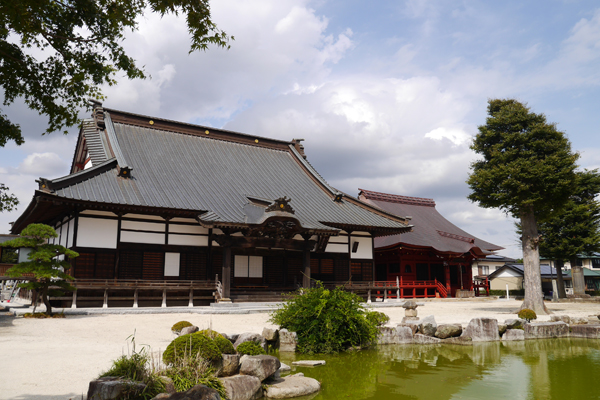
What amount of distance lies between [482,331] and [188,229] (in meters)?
13.8

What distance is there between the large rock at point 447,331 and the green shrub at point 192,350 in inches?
294

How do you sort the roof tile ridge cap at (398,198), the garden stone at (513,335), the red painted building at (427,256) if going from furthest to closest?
1. the roof tile ridge cap at (398,198)
2. the red painted building at (427,256)
3. the garden stone at (513,335)

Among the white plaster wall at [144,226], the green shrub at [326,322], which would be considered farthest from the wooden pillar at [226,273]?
the green shrub at [326,322]

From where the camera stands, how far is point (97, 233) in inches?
747

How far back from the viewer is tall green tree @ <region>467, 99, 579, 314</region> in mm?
18953

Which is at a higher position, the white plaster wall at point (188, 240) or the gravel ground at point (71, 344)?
the white plaster wall at point (188, 240)

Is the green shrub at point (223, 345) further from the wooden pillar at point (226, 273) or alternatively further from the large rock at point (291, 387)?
the wooden pillar at point (226, 273)

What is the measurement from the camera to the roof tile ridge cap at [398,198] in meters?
41.1

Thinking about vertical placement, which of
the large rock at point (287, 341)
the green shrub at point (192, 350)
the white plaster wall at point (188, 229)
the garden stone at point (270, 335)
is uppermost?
the white plaster wall at point (188, 229)

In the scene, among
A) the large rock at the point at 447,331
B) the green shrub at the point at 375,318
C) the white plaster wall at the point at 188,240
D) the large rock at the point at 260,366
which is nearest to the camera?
the large rock at the point at 260,366

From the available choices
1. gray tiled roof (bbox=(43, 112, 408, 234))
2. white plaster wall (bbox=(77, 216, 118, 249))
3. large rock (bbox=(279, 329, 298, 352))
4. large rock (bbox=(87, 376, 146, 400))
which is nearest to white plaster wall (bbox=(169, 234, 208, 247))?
gray tiled roof (bbox=(43, 112, 408, 234))

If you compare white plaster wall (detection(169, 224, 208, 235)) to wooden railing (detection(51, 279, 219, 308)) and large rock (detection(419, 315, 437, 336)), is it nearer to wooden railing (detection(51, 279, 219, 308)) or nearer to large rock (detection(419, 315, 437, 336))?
wooden railing (detection(51, 279, 219, 308))

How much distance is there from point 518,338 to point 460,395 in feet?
21.9

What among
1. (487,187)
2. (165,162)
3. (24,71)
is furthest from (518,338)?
(165,162)
